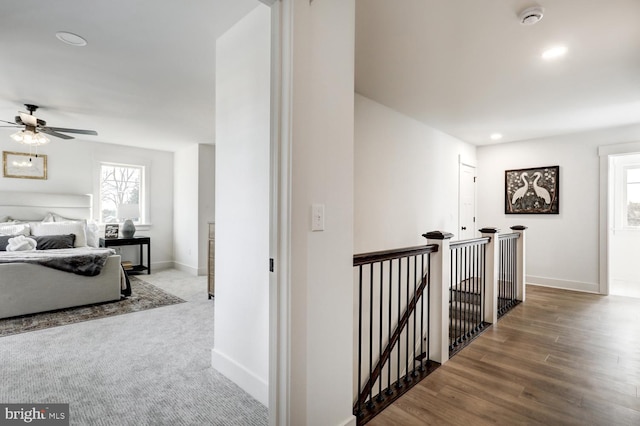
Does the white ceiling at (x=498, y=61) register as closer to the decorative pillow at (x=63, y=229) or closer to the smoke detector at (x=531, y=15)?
the smoke detector at (x=531, y=15)

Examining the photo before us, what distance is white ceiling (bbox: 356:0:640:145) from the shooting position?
2.08 metres

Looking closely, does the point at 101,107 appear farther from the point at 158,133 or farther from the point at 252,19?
the point at 252,19

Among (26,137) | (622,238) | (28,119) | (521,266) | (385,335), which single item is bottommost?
(385,335)

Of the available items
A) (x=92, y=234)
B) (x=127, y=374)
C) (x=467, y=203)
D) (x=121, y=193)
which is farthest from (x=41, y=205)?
(x=467, y=203)

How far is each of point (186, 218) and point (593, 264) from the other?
6844mm

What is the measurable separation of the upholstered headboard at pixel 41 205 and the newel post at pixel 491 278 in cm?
608

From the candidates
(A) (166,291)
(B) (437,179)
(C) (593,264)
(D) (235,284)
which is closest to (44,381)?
(D) (235,284)

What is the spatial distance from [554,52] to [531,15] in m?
0.72

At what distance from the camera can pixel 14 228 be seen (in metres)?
4.47

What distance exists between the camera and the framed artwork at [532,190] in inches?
202

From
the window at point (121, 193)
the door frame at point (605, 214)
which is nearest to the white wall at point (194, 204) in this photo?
the window at point (121, 193)

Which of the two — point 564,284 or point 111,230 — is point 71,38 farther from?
point 564,284

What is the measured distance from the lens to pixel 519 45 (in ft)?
8.07

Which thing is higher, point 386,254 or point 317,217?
point 317,217
